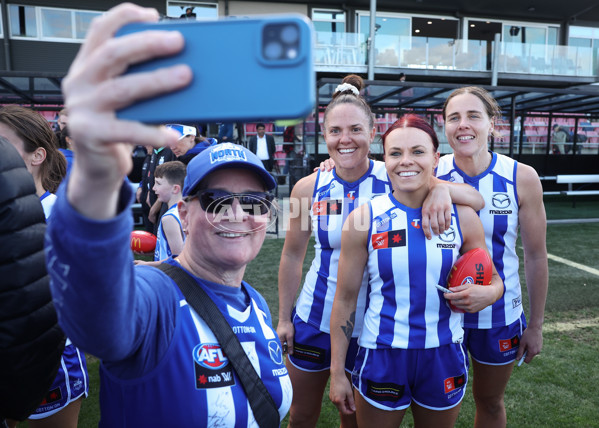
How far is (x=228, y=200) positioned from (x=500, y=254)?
183cm

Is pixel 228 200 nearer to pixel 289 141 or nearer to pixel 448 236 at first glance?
pixel 448 236

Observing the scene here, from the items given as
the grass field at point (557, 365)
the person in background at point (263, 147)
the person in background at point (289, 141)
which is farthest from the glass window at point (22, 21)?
the grass field at point (557, 365)

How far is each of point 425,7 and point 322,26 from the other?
18.0 feet

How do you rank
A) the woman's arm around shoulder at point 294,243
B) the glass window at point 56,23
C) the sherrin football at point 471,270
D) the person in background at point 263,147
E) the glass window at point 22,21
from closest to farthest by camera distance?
the sherrin football at point 471,270 < the woman's arm around shoulder at point 294,243 < the person in background at point 263,147 < the glass window at point 22,21 < the glass window at point 56,23

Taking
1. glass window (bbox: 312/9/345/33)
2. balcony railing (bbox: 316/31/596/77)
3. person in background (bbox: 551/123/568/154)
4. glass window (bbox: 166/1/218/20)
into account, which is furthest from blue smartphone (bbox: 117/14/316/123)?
glass window (bbox: 312/9/345/33)

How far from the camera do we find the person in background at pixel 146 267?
599 mm

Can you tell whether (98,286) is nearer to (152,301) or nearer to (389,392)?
(152,301)

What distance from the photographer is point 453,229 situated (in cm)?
201

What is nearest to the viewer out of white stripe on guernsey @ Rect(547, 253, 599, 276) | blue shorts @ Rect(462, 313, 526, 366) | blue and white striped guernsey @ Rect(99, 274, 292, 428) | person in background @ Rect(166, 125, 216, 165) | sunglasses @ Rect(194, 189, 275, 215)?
blue and white striped guernsey @ Rect(99, 274, 292, 428)

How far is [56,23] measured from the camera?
56.1ft

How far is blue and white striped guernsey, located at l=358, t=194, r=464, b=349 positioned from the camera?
1.94 m

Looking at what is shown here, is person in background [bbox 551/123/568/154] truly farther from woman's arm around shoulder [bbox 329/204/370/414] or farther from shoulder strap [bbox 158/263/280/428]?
shoulder strap [bbox 158/263/280/428]

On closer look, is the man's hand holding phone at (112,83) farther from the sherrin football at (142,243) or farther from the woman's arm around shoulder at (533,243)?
the sherrin football at (142,243)

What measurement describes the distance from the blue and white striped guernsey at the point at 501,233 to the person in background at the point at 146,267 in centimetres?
153
